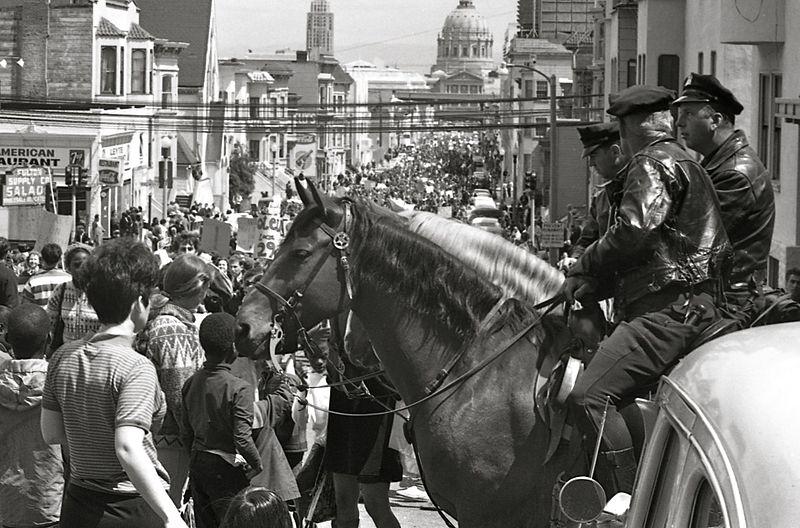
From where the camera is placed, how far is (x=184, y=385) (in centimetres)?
808

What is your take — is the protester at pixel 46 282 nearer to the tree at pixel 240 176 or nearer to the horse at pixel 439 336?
the horse at pixel 439 336

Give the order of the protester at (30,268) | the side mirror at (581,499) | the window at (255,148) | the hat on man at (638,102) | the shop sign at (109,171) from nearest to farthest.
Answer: the side mirror at (581,499) → the hat on man at (638,102) → the protester at (30,268) → the shop sign at (109,171) → the window at (255,148)

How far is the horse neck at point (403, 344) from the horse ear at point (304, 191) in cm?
61

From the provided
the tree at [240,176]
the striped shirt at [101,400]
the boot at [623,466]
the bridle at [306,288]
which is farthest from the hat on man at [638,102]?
the tree at [240,176]

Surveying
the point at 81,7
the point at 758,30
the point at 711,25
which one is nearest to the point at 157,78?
the point at 81,7

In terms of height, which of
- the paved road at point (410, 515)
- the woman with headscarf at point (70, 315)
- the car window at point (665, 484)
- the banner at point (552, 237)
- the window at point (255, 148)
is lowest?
the paved road at point (410, 515)

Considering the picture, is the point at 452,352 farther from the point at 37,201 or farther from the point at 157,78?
the point at 157,78

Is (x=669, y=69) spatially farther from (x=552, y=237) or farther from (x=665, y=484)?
(x=665, y=484)

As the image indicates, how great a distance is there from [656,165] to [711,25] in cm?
2435

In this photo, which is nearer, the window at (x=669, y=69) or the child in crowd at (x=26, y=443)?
the child in crowd at (x=26, y=443)

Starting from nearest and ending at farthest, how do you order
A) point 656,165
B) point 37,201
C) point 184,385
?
1. point 656,165
2. point 184,385
3. point 37,201

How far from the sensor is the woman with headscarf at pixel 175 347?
8250 millimetres

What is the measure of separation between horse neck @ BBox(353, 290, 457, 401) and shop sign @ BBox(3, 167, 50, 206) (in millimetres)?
25974

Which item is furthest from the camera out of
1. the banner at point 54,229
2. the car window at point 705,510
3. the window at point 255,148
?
the window at point 255,148
